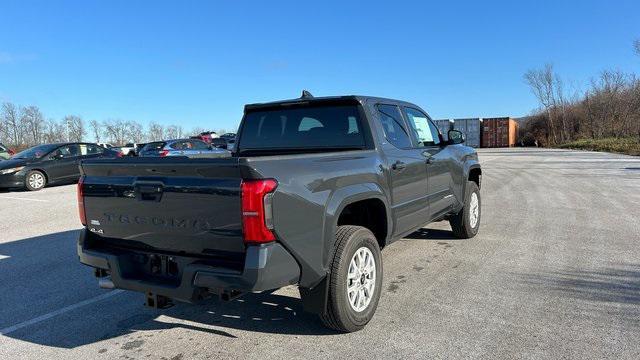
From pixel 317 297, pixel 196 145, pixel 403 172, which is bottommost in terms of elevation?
pixel 317 297

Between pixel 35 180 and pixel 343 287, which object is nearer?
pixel 343 287

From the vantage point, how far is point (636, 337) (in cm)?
343

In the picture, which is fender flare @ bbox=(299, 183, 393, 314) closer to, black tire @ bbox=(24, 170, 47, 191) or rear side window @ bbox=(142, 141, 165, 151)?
black tire @ bbox=(24, 170, 47, 191)

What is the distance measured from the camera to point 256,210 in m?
2.84

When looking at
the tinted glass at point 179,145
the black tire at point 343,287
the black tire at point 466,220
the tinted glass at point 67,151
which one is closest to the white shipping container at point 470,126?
the tinted glass at point 179,145

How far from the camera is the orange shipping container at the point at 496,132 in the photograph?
1907 inches

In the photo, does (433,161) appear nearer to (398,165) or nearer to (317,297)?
(398,165)

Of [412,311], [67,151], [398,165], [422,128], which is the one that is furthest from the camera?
[67,151]

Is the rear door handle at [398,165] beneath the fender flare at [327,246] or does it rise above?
above

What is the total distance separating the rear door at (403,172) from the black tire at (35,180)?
1357 centimetres

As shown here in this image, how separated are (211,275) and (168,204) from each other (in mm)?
602

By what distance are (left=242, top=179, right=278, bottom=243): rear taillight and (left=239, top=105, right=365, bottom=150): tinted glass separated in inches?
68.4

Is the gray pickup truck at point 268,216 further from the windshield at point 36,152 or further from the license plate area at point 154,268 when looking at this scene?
the windshield at point 36,152

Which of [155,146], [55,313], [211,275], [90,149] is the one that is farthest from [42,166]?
[211,275]
